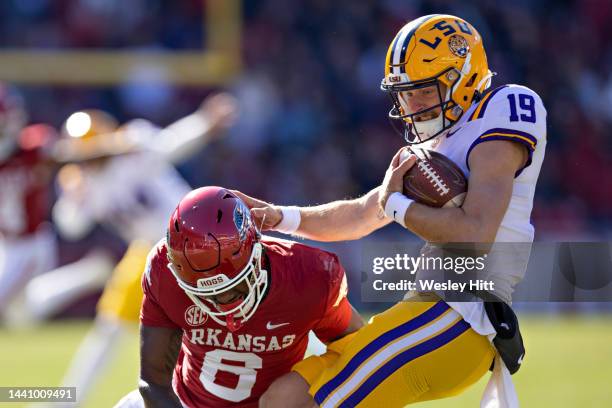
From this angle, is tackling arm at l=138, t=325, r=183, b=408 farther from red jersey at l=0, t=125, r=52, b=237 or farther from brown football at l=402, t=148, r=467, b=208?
red jersey at l=0, t=125, r=52, b=237

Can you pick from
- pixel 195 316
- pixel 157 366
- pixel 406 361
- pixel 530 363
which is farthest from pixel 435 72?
pixel 530 363

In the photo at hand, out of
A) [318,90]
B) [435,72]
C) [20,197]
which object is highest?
[435,72]

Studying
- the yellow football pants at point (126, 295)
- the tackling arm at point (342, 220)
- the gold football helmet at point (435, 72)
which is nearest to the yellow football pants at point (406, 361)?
the tackling arm at point (342, 220)

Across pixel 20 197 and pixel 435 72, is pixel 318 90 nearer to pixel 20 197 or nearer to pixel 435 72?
pixel 20 197

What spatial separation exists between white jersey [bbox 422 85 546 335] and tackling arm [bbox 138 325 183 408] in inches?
41.7

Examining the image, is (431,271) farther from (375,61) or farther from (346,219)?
(375,61)

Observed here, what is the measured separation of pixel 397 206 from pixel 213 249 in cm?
70

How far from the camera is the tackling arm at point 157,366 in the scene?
3.66 metres

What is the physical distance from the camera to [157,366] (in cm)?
372

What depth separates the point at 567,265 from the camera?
192 inches

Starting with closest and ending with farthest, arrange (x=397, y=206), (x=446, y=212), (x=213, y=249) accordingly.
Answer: (x=213, y=249)
(x=446, y=212)
(x=397, y=206)

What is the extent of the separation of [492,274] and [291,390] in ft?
2.81

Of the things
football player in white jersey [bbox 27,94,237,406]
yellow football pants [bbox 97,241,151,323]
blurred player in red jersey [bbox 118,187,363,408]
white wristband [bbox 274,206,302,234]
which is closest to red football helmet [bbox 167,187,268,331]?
blurred player in red jersey [bbox 118,187,363,408]

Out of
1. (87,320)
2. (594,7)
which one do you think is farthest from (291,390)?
(594,7)
